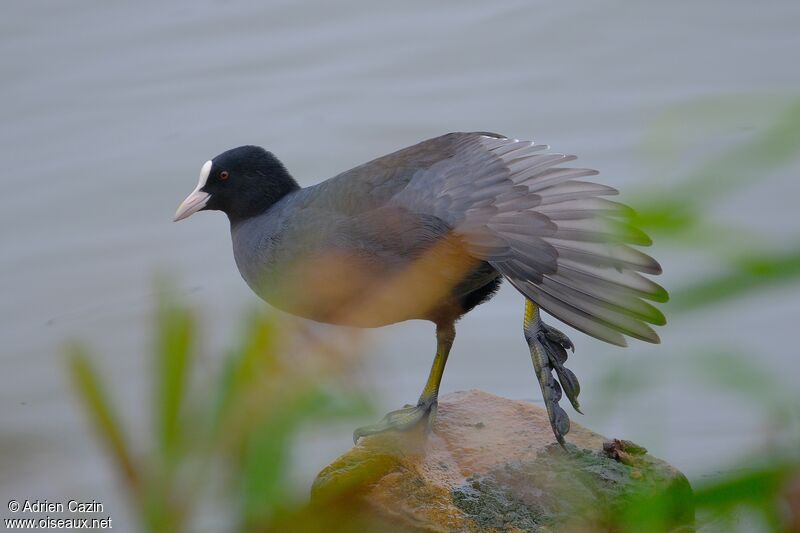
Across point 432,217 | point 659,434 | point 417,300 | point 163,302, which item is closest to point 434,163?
point 432,217

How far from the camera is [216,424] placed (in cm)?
109

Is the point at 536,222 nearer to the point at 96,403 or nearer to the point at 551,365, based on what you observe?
the point at 551,365

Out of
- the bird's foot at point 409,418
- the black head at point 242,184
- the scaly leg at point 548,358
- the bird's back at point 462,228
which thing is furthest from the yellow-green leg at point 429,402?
the black head at point 242,184

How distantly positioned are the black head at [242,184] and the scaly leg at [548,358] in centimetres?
125

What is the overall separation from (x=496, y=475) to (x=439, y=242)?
826 mm

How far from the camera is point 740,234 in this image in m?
1.15

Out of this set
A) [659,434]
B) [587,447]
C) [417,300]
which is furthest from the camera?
[587,447]

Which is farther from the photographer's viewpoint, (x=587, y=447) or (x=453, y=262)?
(x=587, y=447)

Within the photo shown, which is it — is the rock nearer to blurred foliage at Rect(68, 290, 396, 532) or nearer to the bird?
the bird

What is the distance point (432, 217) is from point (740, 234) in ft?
8.98

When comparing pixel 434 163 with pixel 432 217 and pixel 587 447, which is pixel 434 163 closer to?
pixel 432 217

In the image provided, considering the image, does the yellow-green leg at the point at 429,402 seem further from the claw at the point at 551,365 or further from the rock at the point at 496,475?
the claw at the point at 551,365

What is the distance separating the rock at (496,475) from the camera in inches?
141

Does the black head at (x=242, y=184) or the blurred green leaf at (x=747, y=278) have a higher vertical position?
the blurred green leaf at (x=747, y=278)
